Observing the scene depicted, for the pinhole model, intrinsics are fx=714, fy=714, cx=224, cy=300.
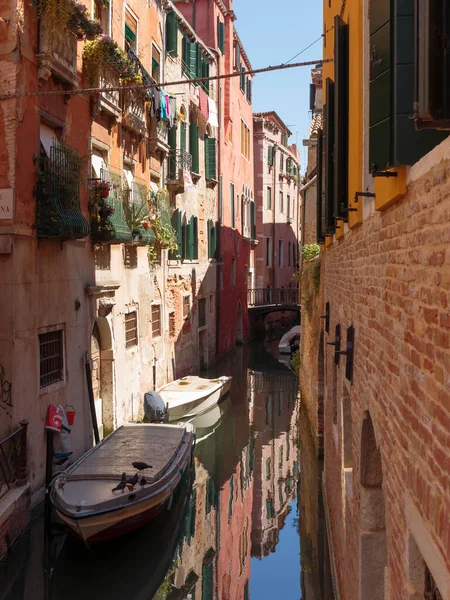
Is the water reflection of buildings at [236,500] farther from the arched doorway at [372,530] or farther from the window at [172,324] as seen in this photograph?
the arched doorway at [372,530]

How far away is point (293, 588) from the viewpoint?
925 cm

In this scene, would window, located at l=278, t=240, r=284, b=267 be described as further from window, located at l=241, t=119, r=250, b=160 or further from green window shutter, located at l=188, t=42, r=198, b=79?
green window shutter, located at l=188, t=42, r=198, b=79

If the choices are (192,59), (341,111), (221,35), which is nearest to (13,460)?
(341,111)

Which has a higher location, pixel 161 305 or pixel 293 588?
pixel 161 305

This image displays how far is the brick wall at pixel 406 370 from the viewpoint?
2576 mm

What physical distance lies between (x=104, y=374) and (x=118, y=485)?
16.2ft

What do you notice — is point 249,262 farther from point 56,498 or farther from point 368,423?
point 368,423

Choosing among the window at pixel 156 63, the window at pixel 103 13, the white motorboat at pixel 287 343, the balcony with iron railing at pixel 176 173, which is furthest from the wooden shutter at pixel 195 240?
the window at pixel 103 13

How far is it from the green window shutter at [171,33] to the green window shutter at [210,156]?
4487mm

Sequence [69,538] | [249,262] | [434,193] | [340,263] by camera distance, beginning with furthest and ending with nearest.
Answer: [249,262] → [69,538] → [340,263] → [434,193]

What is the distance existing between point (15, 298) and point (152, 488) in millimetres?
3124

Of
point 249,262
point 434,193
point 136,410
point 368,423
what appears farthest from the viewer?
point 249,262

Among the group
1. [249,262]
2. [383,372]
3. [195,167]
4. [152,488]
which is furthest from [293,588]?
[249,262]

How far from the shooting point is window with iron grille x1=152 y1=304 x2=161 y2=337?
18062 millimetres
